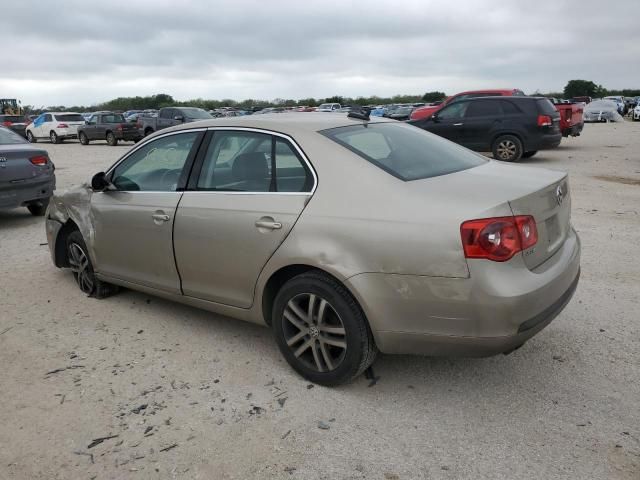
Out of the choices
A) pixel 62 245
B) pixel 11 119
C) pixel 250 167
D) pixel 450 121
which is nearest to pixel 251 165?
pixel 250 167

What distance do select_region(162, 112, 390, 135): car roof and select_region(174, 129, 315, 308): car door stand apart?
0.06 metres

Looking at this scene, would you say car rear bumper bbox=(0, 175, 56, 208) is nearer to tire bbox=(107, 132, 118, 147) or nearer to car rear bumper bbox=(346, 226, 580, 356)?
car rear bumper bbox=(346, 226, 580, 356)

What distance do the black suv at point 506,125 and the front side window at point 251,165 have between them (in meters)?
10.9

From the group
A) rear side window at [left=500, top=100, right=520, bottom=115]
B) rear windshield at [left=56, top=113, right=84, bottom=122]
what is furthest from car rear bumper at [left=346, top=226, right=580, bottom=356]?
rear windshield at [left=56, top=113, right=84, bottom=122]

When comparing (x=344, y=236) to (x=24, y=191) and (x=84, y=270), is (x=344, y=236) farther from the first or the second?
(x=24, y=191)

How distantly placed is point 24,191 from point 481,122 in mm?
10449

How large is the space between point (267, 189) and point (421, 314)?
1288mm

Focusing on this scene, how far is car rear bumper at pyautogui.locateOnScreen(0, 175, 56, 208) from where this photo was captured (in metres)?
7.91

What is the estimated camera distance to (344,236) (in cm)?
300

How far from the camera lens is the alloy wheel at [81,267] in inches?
194

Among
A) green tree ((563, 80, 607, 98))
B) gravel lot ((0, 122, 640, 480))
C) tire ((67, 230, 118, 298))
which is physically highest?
green tree ((563, 80, 607, 98))

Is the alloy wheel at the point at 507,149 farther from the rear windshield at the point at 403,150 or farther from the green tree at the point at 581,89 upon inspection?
the green tree at the point at 581,89

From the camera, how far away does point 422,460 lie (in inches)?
105

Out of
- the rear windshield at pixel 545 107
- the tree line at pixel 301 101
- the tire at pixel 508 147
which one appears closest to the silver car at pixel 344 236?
Result: the tire at pixel 508 147
